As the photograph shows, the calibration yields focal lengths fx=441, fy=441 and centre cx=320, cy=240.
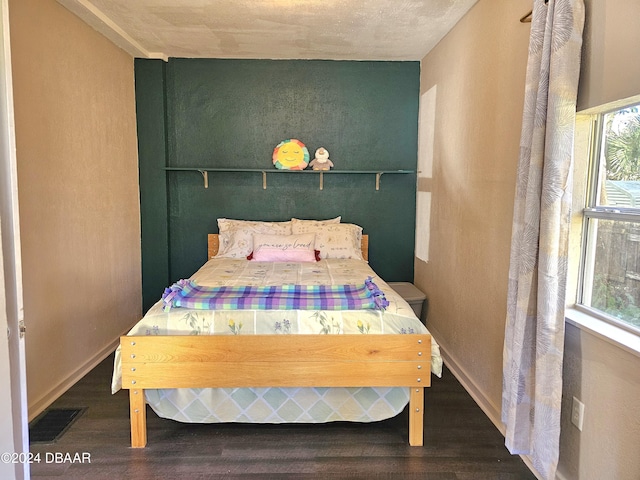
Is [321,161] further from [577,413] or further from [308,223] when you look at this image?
[577,413]

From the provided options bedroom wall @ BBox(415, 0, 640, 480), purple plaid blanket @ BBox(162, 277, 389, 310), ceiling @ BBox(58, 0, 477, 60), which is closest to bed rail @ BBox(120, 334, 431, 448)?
purple plaid blanket @ BBox(162, 277, 389, 310)

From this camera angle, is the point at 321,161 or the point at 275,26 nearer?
the point at 275,26

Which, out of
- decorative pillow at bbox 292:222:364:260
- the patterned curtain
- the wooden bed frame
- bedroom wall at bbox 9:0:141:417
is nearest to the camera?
the patterned curtain

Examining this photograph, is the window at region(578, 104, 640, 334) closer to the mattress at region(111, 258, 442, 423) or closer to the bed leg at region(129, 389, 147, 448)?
the mattress at region(111, 258, 442, 423)

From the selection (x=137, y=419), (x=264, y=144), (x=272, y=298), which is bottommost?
(x=137, y=419)

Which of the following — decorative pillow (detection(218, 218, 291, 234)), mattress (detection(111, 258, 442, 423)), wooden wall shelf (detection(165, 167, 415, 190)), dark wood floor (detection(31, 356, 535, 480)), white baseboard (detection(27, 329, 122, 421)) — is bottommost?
dark wood floor (detection(31, 356, 535, 480))

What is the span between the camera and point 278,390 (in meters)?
2.27

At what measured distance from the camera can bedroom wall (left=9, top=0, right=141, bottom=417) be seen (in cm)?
245

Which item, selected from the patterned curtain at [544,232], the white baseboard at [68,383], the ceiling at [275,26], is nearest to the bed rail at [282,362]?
the patterned curtain at [544,232]

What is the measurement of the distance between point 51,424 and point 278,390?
1257 mm

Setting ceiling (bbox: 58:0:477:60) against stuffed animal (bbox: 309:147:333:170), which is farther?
stuffed animal (bbox: 309:147:333:170)

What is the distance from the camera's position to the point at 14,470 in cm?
121

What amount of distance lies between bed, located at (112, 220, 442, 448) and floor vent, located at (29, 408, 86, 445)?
456 millimetres

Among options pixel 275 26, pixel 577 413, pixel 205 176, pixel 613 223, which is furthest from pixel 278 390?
pixel 275 26
